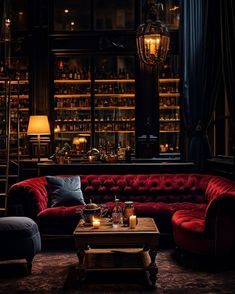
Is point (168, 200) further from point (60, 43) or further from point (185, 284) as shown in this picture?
point (60, 43)

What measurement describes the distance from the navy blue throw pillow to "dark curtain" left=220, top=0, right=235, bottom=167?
6.97ft

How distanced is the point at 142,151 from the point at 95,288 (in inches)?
219

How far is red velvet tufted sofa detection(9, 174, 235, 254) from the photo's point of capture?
5.45m

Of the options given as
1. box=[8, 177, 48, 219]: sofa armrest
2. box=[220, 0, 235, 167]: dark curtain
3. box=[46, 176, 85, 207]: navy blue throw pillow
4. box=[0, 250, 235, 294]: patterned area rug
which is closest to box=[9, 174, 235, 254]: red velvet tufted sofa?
box=[8, 177, 48, 219]: sofa armrest

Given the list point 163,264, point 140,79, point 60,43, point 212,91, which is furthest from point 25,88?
point 163,264

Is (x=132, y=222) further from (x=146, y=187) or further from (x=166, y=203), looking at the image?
(x=146, y=187)

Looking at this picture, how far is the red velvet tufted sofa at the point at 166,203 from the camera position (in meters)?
5.45

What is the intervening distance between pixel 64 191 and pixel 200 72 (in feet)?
10.6

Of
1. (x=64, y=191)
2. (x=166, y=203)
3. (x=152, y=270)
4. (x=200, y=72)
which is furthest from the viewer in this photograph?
(x=200, y=72)

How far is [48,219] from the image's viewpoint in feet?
21.1

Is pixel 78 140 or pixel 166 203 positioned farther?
pixel 78 140

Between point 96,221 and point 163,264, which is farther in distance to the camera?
point 163,264

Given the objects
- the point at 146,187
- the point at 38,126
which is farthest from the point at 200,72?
the point at 38,126

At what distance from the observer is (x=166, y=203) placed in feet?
23.3
